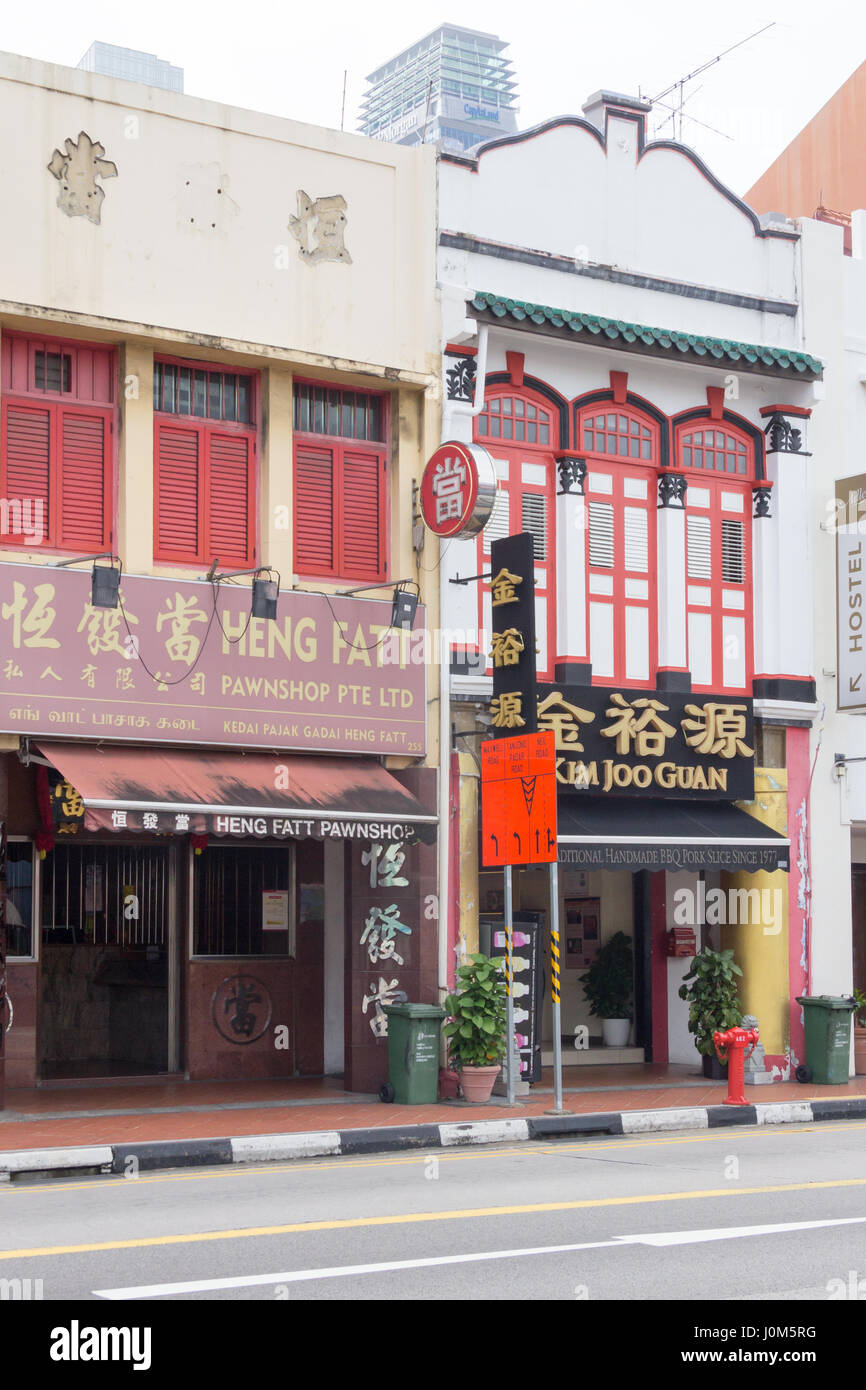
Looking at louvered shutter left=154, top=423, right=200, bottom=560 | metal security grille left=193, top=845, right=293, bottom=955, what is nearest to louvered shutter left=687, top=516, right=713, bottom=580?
metal security grille left=193, top=845, right=293, bottom=955

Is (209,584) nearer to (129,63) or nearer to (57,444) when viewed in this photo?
(57,444)

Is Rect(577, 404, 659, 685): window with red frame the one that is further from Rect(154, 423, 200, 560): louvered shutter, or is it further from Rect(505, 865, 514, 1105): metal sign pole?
Rect(154, 423, 200, 560): louvered shutter

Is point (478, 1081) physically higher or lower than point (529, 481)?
lower

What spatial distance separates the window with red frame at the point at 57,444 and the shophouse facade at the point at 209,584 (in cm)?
3

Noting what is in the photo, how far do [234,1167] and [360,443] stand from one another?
25.9ft

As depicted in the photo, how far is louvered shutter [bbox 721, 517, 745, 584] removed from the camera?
20.7 m

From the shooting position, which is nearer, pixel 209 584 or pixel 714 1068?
pixel 209 584

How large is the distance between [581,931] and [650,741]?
352cm

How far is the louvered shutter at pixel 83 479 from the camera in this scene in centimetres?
1666

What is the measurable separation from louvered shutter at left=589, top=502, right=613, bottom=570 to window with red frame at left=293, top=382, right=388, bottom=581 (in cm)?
258

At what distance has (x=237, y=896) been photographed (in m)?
19.4

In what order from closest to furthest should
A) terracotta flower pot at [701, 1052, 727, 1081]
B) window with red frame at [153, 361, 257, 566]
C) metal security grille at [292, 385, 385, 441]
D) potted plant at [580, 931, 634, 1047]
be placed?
1. window with red frame at [153, 361, 257, 566]
2. metal security grille at [292, 385, 385, 441]
3. terracotta flower pot at [701, 1052, 727, 1081]
4. potted plant at [580, 931, 634, 1047]

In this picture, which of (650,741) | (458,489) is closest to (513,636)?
(458,489)
